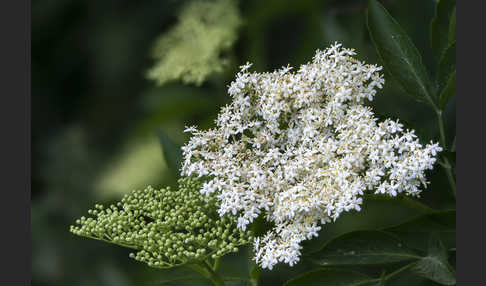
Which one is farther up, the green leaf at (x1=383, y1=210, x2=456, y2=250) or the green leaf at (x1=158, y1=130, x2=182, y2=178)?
the green leaf at (x1=158, y1=130, x2=182, y2=178)

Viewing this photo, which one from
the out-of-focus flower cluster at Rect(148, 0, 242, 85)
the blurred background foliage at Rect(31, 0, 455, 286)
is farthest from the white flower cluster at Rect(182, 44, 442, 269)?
the out-of-focus flower cluster at Rect(148, 0, 242, 85)

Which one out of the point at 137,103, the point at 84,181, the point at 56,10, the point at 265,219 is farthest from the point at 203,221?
the point at 56,10

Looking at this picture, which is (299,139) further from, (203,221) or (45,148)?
(45,148)

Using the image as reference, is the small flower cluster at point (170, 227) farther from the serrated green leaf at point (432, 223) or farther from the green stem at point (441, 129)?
the green stem at point (441, 129)

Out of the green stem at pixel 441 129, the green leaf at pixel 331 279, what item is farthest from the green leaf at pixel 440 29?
the green leaf at pixel 331 279

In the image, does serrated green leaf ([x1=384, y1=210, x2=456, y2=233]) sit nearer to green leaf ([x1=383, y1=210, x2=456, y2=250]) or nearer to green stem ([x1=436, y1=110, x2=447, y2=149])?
green leaf ([x1=383, y1=210, x2=456, y2=250])

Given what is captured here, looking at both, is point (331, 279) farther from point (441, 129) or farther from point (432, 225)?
point (441, 129)
